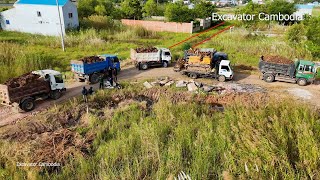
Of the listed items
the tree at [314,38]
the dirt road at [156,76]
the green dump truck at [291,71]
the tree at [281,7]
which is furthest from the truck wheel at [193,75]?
the tree at [281,7]

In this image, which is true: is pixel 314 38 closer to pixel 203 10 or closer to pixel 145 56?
pixel 145 56

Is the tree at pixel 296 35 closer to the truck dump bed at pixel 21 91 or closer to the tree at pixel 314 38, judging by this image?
the tree at pixel 314 38

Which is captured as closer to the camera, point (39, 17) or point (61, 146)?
point (61, 146)

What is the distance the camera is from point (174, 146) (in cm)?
905

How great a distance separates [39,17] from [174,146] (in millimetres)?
32033

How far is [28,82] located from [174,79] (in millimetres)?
9978

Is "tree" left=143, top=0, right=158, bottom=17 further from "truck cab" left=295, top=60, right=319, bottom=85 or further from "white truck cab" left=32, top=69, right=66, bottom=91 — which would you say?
"white truck cab" left=32, top=69, right=66, bottom=91

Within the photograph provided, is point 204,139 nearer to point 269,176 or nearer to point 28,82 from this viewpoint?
point 269,176

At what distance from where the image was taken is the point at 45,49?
27375 millimetres

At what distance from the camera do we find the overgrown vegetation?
7.32 m

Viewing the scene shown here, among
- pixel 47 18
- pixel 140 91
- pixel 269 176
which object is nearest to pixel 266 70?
pixel 140 91

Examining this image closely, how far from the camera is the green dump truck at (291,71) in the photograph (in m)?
18.3

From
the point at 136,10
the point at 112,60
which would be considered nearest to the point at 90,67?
the point at 112,60

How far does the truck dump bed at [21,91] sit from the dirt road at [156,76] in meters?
0.82
